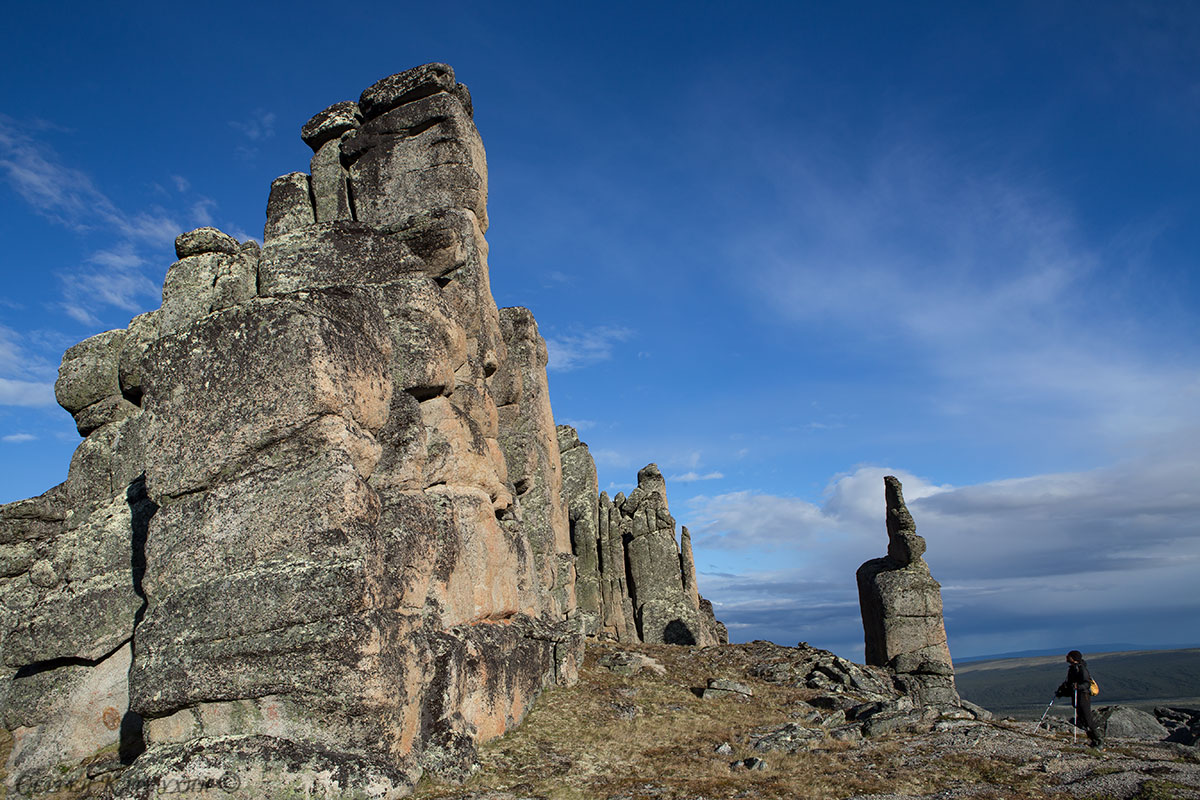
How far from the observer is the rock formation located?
9.57m

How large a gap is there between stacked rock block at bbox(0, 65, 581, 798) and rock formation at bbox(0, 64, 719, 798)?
0.13 ft

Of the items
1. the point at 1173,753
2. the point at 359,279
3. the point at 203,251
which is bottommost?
the point at 1173,753

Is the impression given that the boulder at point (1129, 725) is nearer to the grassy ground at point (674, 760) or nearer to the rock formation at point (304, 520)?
the grassy ground at point (674, 760)

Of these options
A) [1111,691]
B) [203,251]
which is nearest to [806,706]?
[203,251]

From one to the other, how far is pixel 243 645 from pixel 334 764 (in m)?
1.77

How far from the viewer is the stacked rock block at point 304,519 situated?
9578mm

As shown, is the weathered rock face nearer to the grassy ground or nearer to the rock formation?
the grassy ground

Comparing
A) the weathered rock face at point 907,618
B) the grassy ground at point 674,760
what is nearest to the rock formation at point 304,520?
the grassy ground at point 674,760

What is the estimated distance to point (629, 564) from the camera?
3466cm

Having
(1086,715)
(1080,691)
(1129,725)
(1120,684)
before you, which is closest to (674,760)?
(1086,715)

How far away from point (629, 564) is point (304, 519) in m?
25.5

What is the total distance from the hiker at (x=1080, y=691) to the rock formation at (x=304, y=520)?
1003 cm

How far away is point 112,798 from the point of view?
8.73 m

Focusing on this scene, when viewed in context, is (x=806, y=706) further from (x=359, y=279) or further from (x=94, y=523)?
(x=94, y=523)
